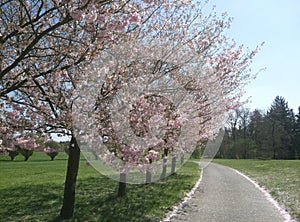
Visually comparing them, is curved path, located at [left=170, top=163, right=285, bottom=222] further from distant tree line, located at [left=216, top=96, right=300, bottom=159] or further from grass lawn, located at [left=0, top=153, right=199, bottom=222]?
distant tree line, located at [left=216, top=96, right=300, bottom=159]

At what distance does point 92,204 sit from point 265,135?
51.8m

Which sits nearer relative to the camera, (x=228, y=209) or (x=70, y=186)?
(x=70, y=186)

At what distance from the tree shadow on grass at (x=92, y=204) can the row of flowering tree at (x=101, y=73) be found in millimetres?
1020

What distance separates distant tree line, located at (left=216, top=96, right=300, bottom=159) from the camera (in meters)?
53.7

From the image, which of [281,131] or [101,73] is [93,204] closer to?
[101,73]

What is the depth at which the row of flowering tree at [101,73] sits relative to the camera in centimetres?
432

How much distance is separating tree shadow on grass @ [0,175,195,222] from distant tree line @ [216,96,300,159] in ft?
Result: 142

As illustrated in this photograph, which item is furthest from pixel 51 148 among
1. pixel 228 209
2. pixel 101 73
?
pixel 228 209

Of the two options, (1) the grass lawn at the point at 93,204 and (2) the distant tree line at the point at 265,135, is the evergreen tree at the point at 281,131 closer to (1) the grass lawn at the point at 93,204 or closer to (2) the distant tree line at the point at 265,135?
(2) the distant tree line at the point at 265,135

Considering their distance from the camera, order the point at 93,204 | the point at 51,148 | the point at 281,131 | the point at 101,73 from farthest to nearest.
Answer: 1. the point at 281,131
2. the point at 93,204
3. the point at 51,148
4. the point at 101,73

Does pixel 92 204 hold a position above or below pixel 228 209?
below

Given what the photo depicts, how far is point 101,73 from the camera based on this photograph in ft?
17.5

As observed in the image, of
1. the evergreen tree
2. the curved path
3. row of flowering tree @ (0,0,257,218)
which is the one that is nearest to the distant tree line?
the evergreen tree

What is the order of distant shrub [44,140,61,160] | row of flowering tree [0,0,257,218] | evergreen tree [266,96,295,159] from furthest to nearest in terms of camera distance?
evergreen tree [266,96,295,159] < distant shrub [44,140,61,160] < row of flowering tree [0,0,257,218]
